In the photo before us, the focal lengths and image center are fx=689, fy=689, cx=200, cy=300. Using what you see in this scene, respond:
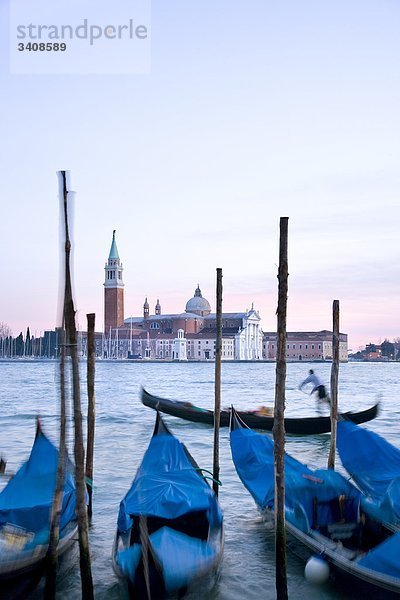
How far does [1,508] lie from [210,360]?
187 feet

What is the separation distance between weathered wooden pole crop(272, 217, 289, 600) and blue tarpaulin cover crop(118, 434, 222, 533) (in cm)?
44

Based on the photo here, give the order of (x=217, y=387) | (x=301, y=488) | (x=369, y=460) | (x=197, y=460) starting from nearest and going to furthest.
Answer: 1. (x=301, y=488)
2. (x=369, y=460)
3. (x=217, y=387)
4. (x=197, y=460)

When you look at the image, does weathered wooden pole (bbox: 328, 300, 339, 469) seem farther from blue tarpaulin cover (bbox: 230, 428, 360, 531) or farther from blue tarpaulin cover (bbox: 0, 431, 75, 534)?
blue tarpaulin cover (bbox: 0, 431, 75, 534)

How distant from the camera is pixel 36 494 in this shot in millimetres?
4117

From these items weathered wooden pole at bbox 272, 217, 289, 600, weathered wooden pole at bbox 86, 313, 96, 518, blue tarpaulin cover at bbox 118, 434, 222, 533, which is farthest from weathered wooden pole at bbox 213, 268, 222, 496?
weathered wooden pole at bbox 272, 217, 289, 600

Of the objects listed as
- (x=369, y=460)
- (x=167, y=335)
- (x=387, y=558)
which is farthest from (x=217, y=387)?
(x=167, y=335)

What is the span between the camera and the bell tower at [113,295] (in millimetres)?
59344

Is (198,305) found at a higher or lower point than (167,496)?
higher

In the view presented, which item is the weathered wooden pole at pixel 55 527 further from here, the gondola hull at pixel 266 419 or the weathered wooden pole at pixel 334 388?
the gondola hull at pixel 266 419

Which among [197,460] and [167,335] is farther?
[167,335]

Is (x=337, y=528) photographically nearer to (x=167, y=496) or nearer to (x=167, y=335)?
(x=167, y=496)

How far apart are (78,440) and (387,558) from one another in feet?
5.16

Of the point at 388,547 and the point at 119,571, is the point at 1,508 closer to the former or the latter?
the point at 119,571

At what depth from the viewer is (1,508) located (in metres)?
3.76
